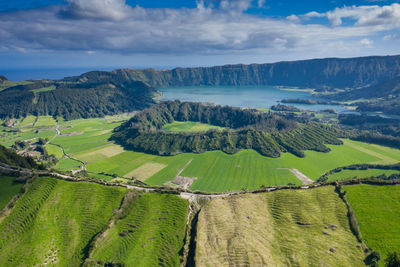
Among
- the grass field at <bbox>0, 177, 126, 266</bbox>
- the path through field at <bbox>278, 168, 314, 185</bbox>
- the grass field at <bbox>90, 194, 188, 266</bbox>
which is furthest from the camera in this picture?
the path through field at <bbox>278, 168, 314, 185</bbox>

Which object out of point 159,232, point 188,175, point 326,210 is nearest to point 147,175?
point 188,175

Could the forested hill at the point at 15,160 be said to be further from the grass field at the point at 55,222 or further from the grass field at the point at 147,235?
the grass field at the point at 147,235

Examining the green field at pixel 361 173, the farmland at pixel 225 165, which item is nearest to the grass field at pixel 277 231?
the farmland at pixel 225 165

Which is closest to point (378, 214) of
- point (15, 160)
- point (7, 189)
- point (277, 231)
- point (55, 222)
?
point (277, 231)

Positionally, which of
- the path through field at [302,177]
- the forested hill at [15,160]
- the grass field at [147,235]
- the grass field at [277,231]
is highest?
the forested hill at [15,160]

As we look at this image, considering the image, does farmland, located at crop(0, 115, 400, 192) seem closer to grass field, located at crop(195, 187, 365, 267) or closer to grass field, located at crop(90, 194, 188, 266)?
grass field, located at crop(90, 194, 188, 266)

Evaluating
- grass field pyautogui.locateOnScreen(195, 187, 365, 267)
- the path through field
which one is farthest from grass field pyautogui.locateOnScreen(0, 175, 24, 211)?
the path through field
